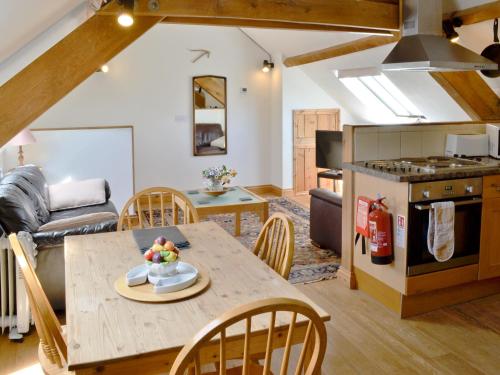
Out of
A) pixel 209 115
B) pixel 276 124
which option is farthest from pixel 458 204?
pixel 209 115

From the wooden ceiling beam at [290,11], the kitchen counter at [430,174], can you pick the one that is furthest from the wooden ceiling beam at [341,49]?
the kitchen counter at [430,174]

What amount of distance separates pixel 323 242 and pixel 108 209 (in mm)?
2173

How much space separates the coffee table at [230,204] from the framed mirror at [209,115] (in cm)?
200

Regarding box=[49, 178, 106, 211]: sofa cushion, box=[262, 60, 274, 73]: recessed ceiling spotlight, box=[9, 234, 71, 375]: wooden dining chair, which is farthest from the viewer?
box=[262, 60, 274, 73]: recessed ceiling spotlight

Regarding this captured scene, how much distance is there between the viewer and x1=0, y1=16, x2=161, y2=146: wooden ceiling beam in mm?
A: 3176

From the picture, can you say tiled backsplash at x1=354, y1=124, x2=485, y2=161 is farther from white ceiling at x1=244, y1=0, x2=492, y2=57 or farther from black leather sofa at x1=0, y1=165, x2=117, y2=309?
black leather sofa at x1=0, y1=165, x2=117, y2=309

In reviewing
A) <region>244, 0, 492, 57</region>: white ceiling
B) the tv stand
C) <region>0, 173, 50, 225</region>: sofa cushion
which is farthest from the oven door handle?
the tv stand

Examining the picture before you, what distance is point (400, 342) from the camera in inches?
127

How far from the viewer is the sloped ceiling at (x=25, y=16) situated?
117 inches

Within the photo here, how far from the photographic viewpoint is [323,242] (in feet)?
16.4

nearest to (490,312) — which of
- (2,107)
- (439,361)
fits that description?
(439,361)

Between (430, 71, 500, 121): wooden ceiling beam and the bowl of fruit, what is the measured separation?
3753mm

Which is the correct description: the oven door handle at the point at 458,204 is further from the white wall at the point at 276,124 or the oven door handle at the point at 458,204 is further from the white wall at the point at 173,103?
the white wall at the point at 173,103

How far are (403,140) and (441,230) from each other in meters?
0.99
